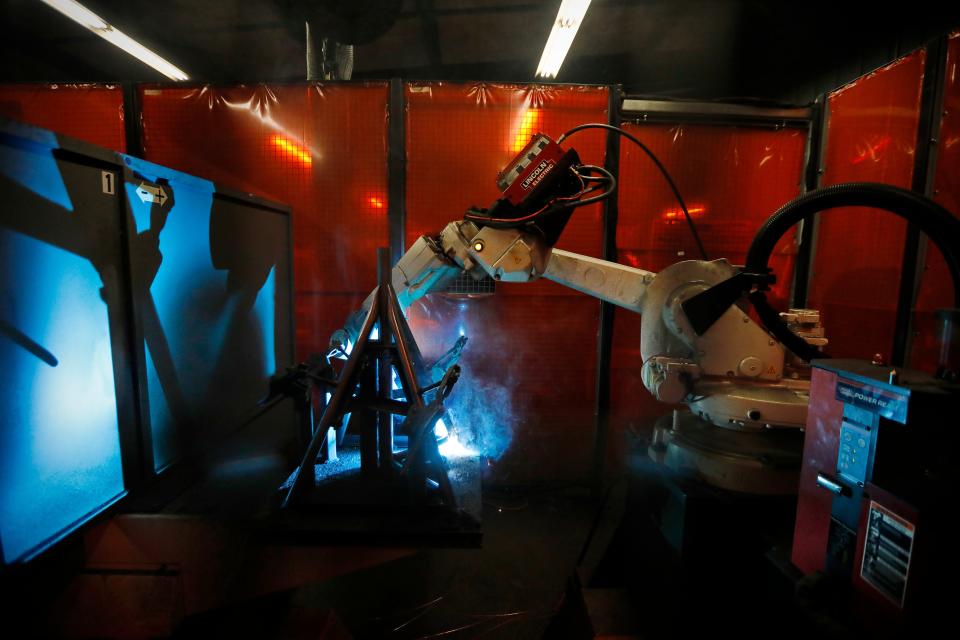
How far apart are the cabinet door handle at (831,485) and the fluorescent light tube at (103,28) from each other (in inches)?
204

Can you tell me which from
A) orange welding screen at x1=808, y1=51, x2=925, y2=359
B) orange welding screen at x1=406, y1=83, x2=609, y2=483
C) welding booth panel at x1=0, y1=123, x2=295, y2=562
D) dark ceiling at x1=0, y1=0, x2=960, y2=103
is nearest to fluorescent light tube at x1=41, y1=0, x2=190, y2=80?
dark ceiling at x1=0, y1=0, x2=960, y2=103

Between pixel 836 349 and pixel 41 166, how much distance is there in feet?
14.5

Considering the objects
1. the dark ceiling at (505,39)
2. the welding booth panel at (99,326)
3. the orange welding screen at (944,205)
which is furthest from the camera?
the dark ceiling at (505,39)

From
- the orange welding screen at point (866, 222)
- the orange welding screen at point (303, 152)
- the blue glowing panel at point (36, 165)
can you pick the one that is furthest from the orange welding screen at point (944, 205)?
the blue glowing panel at point (36, 165)

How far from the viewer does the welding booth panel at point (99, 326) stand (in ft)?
3.32

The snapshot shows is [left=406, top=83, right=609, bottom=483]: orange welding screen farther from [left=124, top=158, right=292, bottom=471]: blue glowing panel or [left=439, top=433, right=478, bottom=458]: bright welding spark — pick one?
[left=124, top=158, right=292, bottom=471]: blue glowing panel

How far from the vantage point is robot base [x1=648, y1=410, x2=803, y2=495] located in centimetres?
171

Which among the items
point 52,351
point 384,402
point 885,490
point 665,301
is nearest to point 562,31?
point 665,301

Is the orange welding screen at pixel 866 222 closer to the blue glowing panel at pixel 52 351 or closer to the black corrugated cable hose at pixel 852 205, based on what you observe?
the black corrugated cable hose at pixel 852 205

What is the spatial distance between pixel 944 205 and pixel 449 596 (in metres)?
3.88

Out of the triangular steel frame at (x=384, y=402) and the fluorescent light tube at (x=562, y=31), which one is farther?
the fluorescent light tube at (x=562, y=31)

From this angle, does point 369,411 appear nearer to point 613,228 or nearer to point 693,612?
point 693,612

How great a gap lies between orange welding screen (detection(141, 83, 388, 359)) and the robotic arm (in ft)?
5.06

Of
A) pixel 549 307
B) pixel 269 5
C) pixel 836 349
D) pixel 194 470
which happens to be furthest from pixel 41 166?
pixel 836 349
